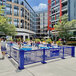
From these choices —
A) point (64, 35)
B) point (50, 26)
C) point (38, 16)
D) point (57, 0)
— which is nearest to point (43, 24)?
point (38, 16)

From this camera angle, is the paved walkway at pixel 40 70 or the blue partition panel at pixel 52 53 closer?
the paved walkway at pixel 40 70

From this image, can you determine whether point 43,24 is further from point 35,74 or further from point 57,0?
point 35,74

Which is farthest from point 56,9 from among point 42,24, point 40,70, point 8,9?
point 40,70

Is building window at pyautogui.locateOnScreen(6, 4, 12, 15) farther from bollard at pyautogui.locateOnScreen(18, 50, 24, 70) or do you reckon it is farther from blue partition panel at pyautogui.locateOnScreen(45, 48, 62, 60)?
bollard at pyautogui.locateOnScreen(18, 50, 24, 70)

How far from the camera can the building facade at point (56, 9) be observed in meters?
41.0

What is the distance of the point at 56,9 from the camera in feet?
151

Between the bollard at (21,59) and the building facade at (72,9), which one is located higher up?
the building facade at (72,9)

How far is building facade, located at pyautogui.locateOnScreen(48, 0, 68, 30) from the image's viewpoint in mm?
41019

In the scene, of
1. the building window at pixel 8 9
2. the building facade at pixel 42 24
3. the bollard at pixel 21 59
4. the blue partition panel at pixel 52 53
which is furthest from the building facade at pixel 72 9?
the building facade at pixel 42 24

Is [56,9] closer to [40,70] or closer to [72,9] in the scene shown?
[72,9]

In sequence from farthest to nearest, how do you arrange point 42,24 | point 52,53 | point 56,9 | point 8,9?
point 42,24
point 56,9
point 8,9
point 52,53

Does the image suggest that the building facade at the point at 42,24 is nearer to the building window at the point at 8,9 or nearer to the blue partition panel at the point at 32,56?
the building window at the point at 8,9

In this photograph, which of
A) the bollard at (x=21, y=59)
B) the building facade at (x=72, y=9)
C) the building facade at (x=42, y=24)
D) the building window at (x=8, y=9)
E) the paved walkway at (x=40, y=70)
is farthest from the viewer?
the building facade at (x=42, y=24)

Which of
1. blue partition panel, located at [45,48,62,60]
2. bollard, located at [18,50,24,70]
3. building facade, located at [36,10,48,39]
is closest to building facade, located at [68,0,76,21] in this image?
blue partition panel, located at [45,48,62,60]
